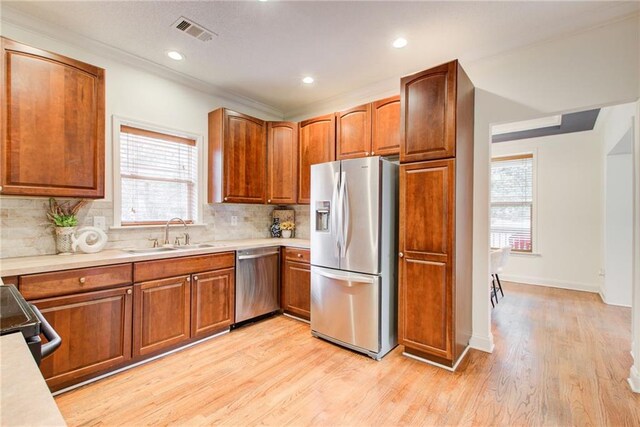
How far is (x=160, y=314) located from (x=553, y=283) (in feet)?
Answer: 19.8

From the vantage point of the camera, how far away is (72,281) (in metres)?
2.12

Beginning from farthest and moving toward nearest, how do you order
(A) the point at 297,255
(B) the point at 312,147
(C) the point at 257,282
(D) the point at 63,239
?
(B) the point at 312,147, (A) the point at 297,255, (C) the point at 257,282, (D) the point at 63,239

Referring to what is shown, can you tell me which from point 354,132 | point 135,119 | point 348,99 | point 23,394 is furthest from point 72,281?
point 348,99

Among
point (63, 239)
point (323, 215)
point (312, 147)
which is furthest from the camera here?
point (312, 147)

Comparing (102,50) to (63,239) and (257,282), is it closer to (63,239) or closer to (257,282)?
(63,239)

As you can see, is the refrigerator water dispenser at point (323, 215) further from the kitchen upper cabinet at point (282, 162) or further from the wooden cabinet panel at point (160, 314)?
the wooden cabinet panel at point (160, 314)

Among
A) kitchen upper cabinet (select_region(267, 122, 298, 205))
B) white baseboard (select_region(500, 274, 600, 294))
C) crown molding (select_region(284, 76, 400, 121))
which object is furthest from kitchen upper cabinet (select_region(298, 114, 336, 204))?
white baseboard (select_region(500, 274, 600, 294))

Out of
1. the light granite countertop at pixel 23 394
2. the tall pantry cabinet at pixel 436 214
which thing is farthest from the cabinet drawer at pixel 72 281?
the tall pantry cabinet at pixel 436 214

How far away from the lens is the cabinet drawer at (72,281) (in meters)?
1.95

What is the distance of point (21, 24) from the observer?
7.62 ft

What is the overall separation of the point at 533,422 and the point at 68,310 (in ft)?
10.4

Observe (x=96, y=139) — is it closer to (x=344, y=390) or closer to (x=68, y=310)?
(x=68, y=310)

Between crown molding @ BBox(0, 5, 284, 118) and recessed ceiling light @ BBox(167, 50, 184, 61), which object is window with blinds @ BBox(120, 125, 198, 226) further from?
recessed ceiling light @ BBox(167, 50, 184, 61)

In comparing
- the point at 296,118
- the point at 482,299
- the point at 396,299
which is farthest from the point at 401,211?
the point at 296,118
